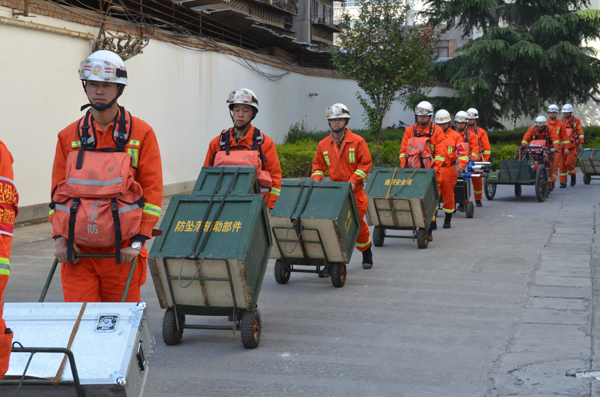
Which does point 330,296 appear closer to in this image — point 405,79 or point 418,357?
point 418,357

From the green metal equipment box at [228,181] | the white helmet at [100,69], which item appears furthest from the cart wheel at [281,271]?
the white helmet at [100,69]

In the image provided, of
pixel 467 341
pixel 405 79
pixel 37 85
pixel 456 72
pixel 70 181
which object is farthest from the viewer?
pixel 456 72

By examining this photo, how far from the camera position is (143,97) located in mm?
16391

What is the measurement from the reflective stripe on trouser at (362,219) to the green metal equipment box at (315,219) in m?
0.72

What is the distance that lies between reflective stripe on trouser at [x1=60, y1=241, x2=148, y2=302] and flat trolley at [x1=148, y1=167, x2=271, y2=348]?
1318 mm

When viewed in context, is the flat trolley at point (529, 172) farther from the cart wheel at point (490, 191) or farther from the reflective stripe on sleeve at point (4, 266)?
the reflective stripe on sleeve at point (4, 266)

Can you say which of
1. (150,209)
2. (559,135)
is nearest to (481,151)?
(559,135)

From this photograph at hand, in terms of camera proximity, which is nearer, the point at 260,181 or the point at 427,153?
the point at 260,181

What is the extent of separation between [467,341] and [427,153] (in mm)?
5710

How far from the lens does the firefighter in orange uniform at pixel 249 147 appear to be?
6754mm

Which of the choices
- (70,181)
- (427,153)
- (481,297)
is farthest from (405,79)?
(70,181)

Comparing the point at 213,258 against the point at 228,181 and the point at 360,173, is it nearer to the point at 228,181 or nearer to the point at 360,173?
the point at 228,181

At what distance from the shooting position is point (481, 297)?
7367 mm

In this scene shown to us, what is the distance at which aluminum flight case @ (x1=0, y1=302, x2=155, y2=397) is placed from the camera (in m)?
3.01
